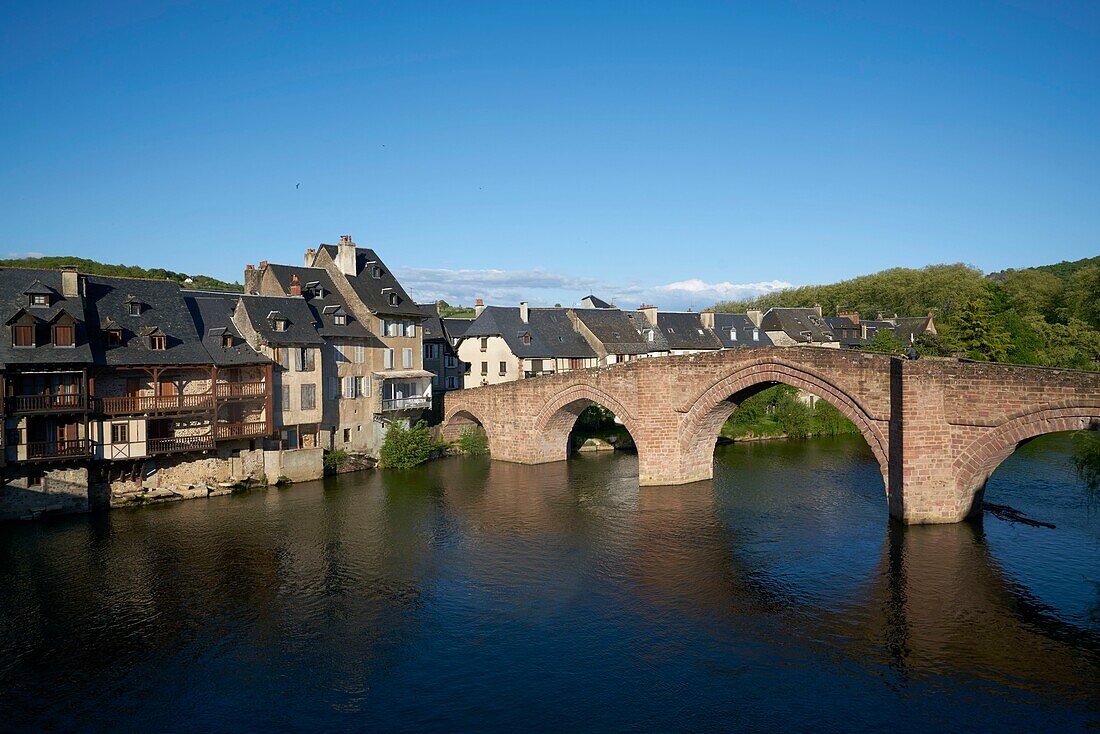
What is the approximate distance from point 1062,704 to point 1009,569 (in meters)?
8.14

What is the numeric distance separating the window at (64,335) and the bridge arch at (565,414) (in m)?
22.6

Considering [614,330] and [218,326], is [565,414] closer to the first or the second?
[614,330]

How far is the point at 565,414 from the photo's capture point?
137ft

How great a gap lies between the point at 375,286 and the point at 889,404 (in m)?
29.8

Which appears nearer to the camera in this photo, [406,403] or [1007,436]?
[1007,436]

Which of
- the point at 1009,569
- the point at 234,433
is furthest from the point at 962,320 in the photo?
the point at 234,433

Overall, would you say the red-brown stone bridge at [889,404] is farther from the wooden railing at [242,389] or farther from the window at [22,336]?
the window at [22,336]

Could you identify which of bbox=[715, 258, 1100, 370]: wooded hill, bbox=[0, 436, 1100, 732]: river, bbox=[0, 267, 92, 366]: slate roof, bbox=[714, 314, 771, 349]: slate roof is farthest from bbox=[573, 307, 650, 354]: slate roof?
bbox=[0, 267, 92, 366]: slate roof

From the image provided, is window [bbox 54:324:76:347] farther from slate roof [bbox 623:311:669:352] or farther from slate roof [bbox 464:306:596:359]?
slate roof [bbox 623:311:669:352]

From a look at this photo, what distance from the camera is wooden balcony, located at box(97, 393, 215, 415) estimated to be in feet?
100

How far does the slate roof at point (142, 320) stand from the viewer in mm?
31516

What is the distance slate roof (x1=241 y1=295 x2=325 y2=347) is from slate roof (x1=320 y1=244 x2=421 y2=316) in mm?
4223

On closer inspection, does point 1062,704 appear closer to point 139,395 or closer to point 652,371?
point 652,371

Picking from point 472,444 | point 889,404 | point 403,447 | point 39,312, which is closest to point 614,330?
point 472,444
